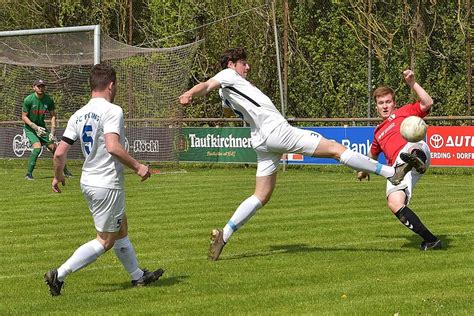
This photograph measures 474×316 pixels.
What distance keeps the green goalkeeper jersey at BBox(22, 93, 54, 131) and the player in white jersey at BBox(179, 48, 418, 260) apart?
43.4 ft

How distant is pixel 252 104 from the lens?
11352 mm

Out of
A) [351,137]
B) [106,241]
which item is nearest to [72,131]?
[106,241]

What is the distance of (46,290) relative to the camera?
9.56 m

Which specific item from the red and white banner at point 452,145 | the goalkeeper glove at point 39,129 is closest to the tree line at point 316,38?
the red and white banner at point 452,145

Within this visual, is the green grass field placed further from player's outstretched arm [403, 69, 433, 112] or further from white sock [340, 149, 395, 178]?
player's outstretched arm [403, 69, 433, 112]

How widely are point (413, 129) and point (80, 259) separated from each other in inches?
154

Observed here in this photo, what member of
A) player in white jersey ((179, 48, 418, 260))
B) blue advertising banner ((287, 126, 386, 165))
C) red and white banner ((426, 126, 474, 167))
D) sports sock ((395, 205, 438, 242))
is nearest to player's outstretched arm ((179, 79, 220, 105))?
player in white jersey ((179, 48, 418, 260))

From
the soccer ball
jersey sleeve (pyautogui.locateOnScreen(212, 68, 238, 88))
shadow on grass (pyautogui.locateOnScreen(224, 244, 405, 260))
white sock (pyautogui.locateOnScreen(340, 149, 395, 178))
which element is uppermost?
jersey sleeve (pyautogui.locateOnScreen(212, 68, 238, 88))

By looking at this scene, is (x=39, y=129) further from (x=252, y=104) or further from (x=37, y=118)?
(x=252, y=104)

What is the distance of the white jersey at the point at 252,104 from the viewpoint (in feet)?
37.1

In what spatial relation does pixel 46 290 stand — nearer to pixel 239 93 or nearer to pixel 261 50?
pixel 239 93

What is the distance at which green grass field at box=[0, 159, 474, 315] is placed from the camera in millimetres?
8625

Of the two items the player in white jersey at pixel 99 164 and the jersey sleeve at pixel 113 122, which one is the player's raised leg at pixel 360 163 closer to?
the player in white jersey at pixel 99 164

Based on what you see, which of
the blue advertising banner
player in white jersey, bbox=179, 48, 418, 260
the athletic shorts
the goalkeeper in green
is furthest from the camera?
the blue advertising banner
